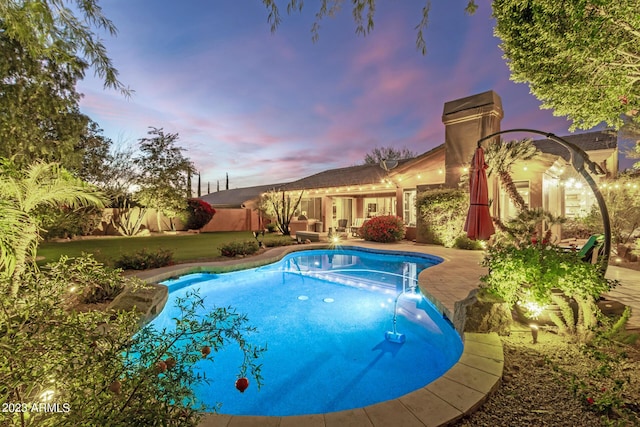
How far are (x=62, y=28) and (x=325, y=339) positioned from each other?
5.79 metres

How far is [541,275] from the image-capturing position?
3625 mm

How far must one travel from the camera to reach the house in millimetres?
11703

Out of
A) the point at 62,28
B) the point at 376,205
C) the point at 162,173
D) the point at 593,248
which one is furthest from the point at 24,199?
the point at 376,205

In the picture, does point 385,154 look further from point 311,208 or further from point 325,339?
point 325,339

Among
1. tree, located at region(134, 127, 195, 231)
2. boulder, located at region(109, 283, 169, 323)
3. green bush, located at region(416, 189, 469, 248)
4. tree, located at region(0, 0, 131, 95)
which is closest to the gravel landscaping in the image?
boulder, located at region(109, 283, 169, 323)

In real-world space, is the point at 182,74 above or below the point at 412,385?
above

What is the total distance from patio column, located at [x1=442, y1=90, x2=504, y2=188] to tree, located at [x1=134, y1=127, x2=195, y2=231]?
51.4 ft

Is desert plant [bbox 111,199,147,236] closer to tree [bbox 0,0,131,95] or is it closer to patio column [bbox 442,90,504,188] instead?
tree [bbox 0,0,131,95]

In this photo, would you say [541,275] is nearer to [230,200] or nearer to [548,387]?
[548,387]

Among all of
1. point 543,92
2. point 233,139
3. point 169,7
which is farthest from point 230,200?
point 543,92

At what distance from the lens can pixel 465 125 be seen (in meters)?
12.7

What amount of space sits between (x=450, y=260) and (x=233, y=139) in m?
18.9

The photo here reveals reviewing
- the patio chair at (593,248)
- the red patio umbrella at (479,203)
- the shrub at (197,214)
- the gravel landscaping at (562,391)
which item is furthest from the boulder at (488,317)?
the shrub at (197,214)

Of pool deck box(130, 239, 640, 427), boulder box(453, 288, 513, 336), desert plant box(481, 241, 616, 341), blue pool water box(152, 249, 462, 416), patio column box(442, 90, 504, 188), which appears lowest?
blue pool water box(152, 249, 462, 416)
